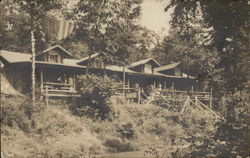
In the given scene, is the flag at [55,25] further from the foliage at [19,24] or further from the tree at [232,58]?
the tree at [232,58]

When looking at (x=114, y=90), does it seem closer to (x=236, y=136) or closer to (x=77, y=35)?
(x=77, y=35)

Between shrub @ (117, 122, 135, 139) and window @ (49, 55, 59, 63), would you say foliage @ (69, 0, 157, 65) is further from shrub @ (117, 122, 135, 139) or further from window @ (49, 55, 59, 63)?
shrub @ (117, 122, 135, 139)

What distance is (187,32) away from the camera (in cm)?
1981

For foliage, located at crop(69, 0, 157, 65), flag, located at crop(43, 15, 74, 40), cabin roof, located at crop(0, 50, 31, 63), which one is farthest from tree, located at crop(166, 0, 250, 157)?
cabin roof, located at crop(0, 50, 31, 63)

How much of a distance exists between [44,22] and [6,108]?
10.0 meters

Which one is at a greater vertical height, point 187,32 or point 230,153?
point 187,32

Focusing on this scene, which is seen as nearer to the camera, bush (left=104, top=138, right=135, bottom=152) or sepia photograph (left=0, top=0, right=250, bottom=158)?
sepia photograph (left=0, top=0, right=250, bottom=158)

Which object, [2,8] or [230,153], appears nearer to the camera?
[230,153]

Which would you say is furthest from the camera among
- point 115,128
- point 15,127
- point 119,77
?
point 119,77

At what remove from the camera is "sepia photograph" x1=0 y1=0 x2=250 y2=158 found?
15.4 metres

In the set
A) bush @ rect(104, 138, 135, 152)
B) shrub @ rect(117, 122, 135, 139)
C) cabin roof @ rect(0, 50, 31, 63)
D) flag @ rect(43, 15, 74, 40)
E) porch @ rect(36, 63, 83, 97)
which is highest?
flag @ rect(43, 15, 74, 40)

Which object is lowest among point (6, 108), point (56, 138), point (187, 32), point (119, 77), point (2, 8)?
point (56, 138)

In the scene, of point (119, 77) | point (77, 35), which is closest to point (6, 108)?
point (77, 35)

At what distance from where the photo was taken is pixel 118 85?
28.0m
